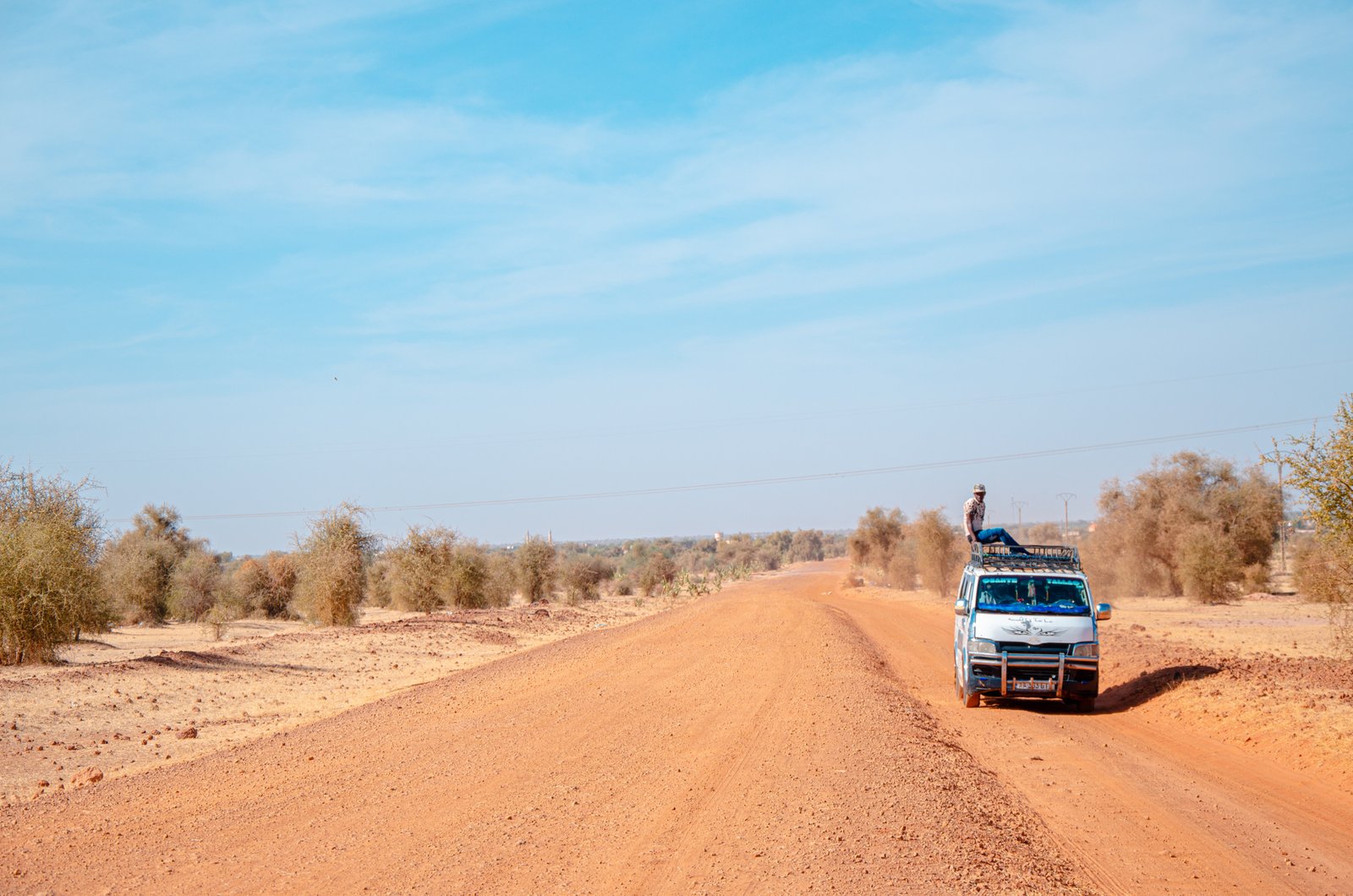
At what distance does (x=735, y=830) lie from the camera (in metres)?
8.31

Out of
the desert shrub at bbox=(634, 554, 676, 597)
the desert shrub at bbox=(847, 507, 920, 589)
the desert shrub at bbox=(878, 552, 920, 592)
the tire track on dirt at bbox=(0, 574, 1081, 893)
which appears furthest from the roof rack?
the desert shrub at bbox=(847, 507, 920, 589)

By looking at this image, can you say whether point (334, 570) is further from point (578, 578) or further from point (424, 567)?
point (578, 578)

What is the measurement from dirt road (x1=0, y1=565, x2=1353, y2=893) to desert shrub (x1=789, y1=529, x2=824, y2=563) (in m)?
118

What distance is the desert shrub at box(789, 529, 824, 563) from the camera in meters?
136

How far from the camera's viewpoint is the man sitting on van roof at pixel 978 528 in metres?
17.7

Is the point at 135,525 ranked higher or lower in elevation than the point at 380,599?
higher

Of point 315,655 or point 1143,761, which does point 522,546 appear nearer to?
point 315,655

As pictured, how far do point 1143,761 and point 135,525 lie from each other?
192ft

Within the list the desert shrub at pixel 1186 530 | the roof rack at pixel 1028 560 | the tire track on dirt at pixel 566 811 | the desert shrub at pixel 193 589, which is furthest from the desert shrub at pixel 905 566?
the tire track on dirt at pixel 566 811

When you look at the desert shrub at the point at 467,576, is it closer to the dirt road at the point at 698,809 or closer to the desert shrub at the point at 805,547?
the dirt road at the point at 698,809

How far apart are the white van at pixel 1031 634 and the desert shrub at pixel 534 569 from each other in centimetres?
3882

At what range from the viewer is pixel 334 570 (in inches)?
1443

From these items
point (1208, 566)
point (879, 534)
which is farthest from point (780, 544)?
point (1208, 566)

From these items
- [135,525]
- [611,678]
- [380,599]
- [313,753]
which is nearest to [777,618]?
[611,678]
